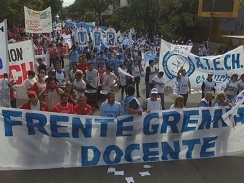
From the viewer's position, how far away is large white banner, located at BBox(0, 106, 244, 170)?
625 cm

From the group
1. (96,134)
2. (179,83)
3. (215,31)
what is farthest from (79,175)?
(215,31)

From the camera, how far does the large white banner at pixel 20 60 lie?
10.1 meters

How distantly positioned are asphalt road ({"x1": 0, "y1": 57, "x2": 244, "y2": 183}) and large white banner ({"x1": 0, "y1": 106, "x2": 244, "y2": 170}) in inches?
4.9

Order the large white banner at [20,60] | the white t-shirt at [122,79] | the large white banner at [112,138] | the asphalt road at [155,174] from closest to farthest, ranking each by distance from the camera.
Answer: the asphalt road at [155,174] → the large white banner at [112,138] → the large white banner at [20,60] → the white t-shirt at [122,79]

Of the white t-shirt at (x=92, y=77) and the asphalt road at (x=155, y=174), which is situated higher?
the white t-shirt at (x=92, y=77)

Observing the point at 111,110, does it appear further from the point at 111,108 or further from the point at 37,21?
the point at 37,21

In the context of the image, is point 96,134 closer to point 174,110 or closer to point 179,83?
point 174,110

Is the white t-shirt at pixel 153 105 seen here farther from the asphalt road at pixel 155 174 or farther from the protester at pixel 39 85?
the protester at pixel 39 85

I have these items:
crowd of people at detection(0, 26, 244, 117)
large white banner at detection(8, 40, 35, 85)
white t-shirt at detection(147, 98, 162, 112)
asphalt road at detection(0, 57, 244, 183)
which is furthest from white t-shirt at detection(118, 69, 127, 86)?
asphalt road at detection(0, 57, 244, 183)

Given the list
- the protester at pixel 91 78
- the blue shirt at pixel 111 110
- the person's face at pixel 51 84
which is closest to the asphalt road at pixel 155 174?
the blue shirt at pixel 111 110

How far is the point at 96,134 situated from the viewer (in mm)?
6520

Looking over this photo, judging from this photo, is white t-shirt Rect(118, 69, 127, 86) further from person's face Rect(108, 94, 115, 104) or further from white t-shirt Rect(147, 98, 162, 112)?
person's face Rect(108, 94, 115, 104)

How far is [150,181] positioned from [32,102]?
8.55 feet

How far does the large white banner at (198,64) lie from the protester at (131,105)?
5.48m
